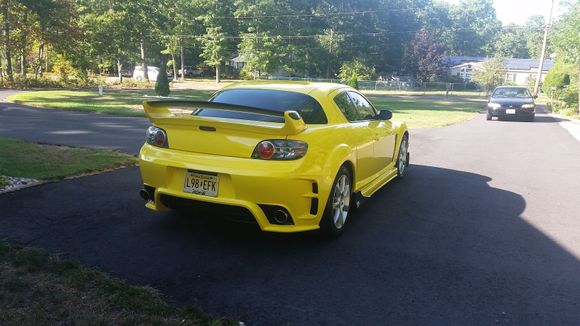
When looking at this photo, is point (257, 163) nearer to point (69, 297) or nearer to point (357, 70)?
point (69, 297)

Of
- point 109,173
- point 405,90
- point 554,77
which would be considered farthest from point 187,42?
point 109,173

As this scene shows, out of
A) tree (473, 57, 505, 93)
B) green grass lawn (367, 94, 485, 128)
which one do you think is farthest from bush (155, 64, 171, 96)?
tree (473, 57, 505, 93)

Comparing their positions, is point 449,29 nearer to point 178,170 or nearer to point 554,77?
point 554,77

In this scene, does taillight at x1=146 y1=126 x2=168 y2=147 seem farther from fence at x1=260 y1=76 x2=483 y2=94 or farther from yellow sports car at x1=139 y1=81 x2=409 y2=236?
fence at x1=260 y1=76 x2=483 y2=94

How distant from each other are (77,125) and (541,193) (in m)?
11.1

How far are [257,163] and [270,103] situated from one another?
1230 millimetres

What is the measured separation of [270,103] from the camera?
4.89 metres

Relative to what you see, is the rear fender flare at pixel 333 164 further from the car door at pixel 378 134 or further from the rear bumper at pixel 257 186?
the car door at pixel 378 134

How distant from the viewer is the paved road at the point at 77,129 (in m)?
9.53

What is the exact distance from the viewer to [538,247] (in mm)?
4430

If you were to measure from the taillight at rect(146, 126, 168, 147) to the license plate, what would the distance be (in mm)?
505

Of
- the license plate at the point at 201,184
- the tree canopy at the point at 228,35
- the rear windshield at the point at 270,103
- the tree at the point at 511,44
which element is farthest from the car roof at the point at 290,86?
the tree at the point at 511,44

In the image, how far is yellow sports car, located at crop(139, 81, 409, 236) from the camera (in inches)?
151

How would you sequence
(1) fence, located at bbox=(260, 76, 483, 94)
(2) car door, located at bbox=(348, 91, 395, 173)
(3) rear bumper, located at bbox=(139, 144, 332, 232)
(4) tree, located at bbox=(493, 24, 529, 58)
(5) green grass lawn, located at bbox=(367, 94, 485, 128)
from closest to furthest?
(3) rear bumper, located at bbox=(139, 144, 332, 232) → (2) car door, located at bbox=(348, 91, 395, 173) → (5) green grass lawn, located at bbox=(367, 94, 485, 128) → (1) fence, located at bbox=(260, 76, 483, 94) → (4) tree, located at bbox=(493, 24, 529, 58)
